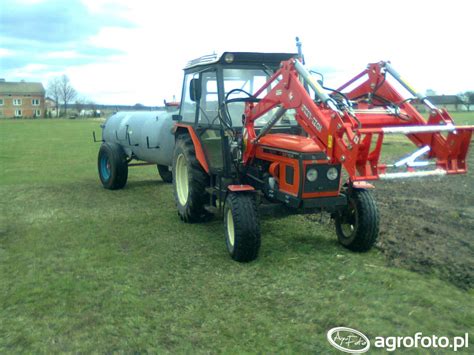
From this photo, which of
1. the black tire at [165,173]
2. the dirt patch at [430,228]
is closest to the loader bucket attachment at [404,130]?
the dirt patch at [430,228]

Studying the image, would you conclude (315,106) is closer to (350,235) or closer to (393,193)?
(350,235)

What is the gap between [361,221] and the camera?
215 inches

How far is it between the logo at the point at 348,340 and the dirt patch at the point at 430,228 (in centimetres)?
149

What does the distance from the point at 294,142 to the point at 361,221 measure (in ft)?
4.00

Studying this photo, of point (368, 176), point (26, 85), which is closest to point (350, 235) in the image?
point (368, 176)

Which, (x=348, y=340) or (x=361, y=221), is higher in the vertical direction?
(x=361, y=221)

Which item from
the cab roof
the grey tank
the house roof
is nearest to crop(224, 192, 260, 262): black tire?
the cab roof

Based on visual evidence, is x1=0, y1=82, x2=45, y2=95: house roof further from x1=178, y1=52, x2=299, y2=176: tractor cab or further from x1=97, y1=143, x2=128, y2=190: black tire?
x1=178, y1=52, x2=299, y2=176: tractor cab

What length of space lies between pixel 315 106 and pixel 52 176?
31.3 feet

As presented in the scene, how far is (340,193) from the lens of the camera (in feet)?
18.0

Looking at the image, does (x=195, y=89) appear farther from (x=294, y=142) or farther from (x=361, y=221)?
(x=361, y=221)

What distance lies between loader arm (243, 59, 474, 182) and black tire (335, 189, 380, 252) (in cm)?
73

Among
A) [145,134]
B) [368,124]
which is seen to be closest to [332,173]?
[368,124]

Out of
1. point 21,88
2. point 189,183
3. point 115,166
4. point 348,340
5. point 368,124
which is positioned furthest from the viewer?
point 21,88
